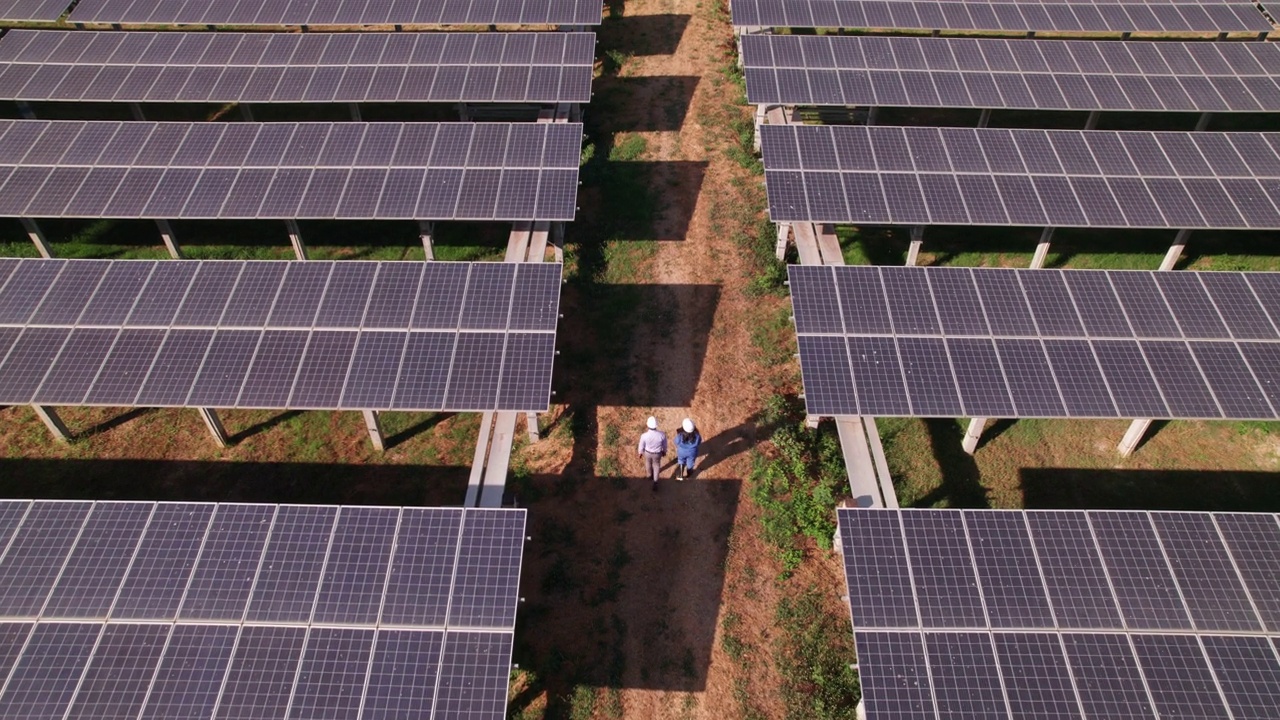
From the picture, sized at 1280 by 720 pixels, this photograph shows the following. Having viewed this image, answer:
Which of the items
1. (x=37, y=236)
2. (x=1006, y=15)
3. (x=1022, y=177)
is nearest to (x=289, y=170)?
(x=37, y=236)

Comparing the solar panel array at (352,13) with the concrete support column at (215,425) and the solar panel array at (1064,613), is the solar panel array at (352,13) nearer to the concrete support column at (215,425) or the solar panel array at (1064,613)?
the concrete support column at (215,425)

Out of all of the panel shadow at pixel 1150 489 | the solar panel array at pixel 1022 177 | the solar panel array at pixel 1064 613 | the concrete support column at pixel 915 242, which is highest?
the solar panel array at pixel 1022 177

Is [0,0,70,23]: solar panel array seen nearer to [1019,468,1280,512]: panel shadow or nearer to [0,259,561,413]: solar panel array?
[0,259,561,413]: solar panel array

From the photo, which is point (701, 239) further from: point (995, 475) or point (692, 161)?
point (995, 475)

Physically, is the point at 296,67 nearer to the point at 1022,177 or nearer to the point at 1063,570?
the point at 1022,177

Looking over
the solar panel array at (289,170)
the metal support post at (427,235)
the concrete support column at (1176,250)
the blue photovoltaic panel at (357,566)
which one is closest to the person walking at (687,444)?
the blue photovoltaic panel at (357,566)

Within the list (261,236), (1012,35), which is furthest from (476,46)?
(1012,35)

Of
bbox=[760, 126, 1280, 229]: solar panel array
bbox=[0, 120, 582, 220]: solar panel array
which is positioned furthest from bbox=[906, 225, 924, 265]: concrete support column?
bbox=[0, 120, 582, 220]: solar panel array

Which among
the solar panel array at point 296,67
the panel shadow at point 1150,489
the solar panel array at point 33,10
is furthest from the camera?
the solar panel array at point 33,10
